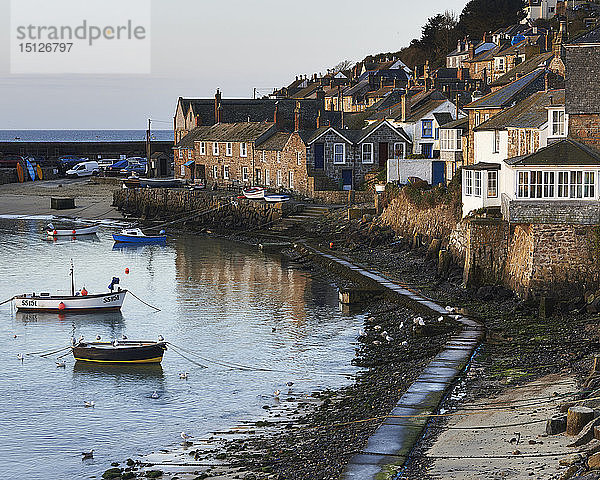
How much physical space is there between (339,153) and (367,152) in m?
1.96

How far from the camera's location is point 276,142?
230 feet

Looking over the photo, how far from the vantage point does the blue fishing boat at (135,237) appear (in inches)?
2397

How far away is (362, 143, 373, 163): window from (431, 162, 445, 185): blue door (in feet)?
28.7

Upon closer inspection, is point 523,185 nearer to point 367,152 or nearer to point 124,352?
point 124,352

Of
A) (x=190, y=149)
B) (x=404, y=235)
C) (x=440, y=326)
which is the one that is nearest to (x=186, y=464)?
(x=440, y=326)

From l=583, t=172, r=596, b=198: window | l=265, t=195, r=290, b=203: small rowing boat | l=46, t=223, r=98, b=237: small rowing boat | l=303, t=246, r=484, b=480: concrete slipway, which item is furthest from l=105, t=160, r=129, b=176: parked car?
l=583, t=172, r=596, b=198: window

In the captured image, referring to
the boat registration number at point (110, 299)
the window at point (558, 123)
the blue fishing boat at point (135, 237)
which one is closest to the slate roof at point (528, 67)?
the window at point (558, 123)

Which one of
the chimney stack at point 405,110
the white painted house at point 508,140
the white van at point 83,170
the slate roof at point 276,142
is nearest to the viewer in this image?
the white painted house at point 508,140

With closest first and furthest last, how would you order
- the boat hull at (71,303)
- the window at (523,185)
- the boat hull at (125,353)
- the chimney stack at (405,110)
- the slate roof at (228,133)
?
1. the boat hull at (125,353)
2. the window at (523,185)
3. the boat hull at (71,303)
4. the chimney stack at (405,110)
5. the slate roof at (228,133)

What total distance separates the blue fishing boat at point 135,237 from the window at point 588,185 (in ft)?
115

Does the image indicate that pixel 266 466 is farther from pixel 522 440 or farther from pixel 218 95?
pixel 218 95

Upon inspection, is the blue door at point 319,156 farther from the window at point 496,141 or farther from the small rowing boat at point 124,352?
the small rowing boat at point 124,352

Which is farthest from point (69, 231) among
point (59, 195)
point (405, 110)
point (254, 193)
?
point (405, 110)

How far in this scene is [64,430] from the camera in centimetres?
2320
